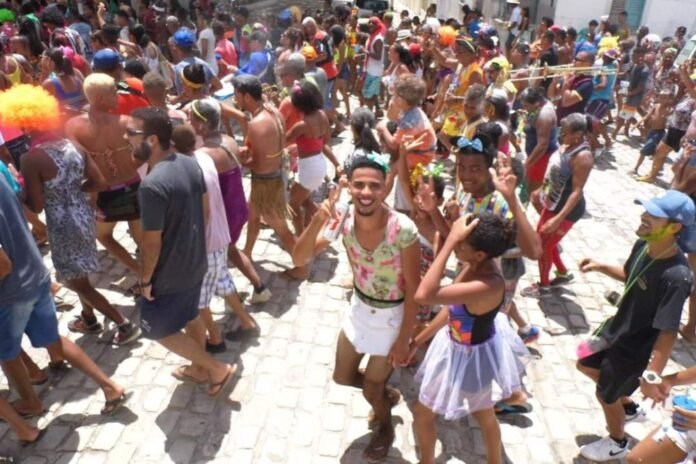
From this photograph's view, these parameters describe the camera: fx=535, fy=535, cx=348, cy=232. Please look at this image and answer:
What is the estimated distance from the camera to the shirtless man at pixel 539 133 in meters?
5.91

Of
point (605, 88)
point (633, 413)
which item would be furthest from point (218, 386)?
point (605, 88)

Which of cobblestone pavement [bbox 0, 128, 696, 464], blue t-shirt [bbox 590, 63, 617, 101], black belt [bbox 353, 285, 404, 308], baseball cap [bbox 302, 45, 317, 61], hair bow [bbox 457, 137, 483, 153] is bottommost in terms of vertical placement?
cobblestone pavement [bbox 0, 128, 696, 464]

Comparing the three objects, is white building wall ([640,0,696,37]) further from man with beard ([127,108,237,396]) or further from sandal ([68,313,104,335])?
sandal ([68,313,104,335])

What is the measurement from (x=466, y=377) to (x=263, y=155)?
2924 mm

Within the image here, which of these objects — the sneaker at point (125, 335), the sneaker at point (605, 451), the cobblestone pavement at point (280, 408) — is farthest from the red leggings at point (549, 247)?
the sneaker at point (125, 335)

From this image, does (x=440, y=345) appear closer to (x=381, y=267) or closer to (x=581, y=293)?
(x=381, y=267)

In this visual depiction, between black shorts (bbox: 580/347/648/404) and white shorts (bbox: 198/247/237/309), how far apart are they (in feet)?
9.41

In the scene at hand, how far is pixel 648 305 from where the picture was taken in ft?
10.5

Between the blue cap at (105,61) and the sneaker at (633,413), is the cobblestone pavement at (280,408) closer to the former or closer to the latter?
the sneaker at (633,413)

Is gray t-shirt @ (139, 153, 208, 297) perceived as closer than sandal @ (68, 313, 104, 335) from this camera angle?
Yes

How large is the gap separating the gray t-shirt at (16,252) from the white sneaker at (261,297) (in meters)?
2.12

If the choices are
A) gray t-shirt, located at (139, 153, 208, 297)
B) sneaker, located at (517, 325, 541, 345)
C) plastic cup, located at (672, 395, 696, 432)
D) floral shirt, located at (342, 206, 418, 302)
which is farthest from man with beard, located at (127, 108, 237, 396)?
plastic cup, located at (672, 395, 696, 432)

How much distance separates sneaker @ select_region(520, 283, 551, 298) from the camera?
18.6 feet

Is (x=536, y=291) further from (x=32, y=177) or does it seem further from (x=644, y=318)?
(x=32, y=177)
